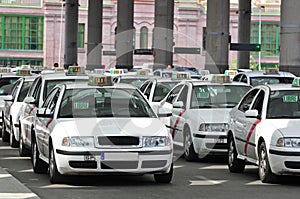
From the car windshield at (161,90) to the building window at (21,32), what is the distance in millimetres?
85312

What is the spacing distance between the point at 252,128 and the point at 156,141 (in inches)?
90.7

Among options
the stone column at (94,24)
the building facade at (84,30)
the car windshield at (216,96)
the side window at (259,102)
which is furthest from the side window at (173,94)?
the building facade at (84,30)

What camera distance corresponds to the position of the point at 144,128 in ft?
44.2

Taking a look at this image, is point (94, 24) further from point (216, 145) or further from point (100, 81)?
point (100, 81)

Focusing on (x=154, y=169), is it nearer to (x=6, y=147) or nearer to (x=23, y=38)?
(x=6, y=147)

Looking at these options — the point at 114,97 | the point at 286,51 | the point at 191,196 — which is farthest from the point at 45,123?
the point at 286,51

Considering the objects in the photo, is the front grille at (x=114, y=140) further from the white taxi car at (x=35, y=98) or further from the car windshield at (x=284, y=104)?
the white taxi car at (x=35, y=98)

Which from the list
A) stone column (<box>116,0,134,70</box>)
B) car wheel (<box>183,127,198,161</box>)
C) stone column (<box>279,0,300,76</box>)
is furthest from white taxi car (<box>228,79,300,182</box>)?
stone column (<box>116,0,134,70</box>)

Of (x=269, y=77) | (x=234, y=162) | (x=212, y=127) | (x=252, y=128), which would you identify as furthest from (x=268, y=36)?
(x=252, y=128)

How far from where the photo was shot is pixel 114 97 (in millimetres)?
14648

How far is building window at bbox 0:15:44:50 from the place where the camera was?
106375 mm

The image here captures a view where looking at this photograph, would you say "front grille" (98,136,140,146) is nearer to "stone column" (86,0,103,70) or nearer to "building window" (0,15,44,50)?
"stone column" (86,0,103,70)

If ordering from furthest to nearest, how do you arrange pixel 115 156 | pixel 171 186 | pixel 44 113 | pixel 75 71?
1. pixel 75 71
2. pixel 44 113
3. pixel 171 186
4. pixel 115 156

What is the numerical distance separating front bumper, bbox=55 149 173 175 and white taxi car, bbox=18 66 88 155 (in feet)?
13.1
